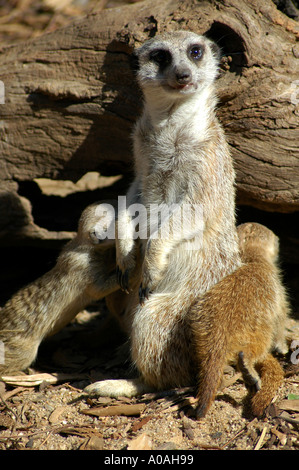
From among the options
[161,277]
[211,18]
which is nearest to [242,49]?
[211,18]

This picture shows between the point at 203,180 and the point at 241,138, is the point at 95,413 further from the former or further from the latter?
the point at 241,138

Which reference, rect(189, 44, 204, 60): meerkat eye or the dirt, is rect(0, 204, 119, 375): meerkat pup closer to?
the dirt

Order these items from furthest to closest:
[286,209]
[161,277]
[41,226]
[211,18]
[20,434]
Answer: [41,226] → [286,209] → [211,18] → [161,277] → [20,434]

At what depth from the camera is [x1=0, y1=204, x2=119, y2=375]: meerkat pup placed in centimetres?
363

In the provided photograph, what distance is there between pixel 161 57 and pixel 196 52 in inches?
9.7

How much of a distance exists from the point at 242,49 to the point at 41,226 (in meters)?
2.34

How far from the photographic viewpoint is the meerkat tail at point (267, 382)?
2768 millimetres

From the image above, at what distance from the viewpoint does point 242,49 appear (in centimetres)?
356

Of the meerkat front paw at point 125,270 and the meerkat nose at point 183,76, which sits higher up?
the meerkat nose at point 183,76

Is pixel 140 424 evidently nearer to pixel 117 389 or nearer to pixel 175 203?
pixel 117 389

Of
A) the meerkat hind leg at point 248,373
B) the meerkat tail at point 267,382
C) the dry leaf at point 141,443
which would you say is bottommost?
the dry leaf at point 141,443

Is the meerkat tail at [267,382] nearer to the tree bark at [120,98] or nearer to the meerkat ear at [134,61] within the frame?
the tree bark at [120,98]

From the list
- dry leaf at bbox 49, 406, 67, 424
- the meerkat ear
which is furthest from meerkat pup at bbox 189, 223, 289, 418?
the meerkat ear

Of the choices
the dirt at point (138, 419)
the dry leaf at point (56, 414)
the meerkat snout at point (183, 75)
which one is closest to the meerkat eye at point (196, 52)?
the meerkat snout at point (183, 75)
